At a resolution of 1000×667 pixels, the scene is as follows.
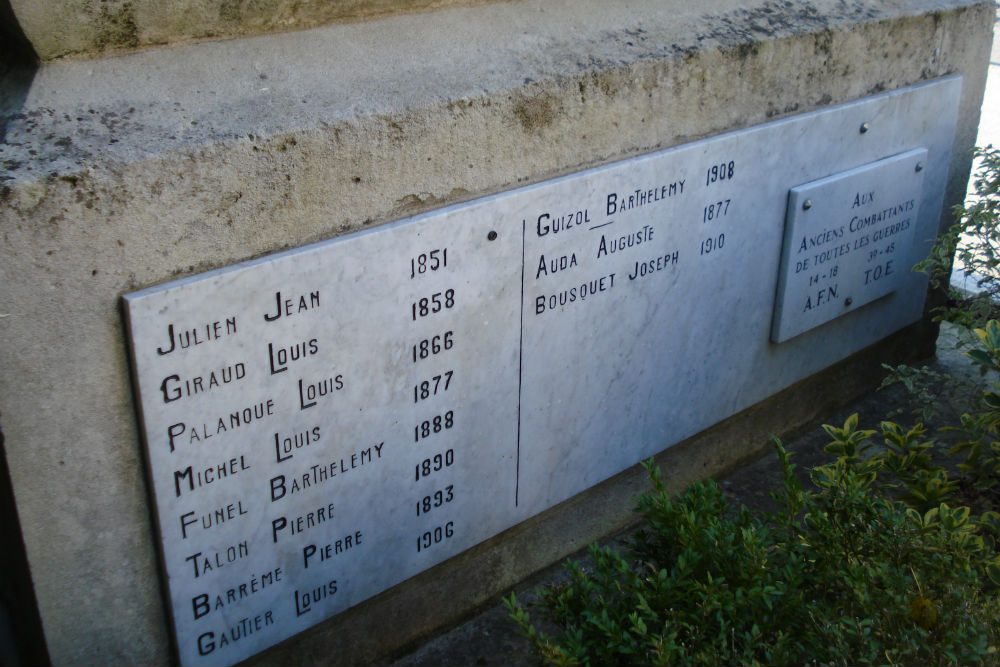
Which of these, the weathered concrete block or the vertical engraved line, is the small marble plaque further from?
the vertical engraved line

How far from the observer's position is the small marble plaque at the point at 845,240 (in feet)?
11.7

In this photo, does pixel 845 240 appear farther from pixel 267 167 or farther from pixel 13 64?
pixel 13 64

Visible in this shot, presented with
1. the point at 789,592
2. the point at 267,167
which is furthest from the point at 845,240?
the point at 267,167


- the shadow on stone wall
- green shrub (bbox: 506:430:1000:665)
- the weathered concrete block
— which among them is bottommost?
green shrub (bbox: 506:430:1000:665)

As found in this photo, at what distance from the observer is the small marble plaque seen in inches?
140

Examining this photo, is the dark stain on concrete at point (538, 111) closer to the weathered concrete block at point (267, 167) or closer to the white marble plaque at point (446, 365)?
the weathered concrete block at point (267, 167)

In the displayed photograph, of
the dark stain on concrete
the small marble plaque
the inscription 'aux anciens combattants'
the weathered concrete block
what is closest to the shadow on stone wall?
the weathered concrete block

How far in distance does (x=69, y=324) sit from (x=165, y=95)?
55 cm

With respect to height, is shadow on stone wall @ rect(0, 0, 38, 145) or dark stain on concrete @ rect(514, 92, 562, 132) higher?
shadow on stone wall @ rect(0, 0, 38, 145)

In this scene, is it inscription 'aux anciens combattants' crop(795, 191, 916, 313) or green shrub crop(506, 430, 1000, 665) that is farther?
inscription 'aux anciens combattants' crop(795, 191, 916, 313)

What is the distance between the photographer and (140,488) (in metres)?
2.16

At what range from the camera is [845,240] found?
3.75m

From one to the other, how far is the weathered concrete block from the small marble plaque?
45cm

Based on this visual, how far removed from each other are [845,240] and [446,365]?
186cm
